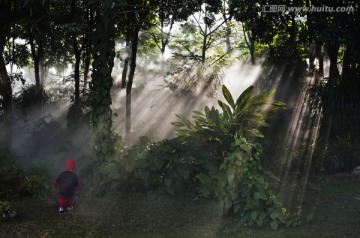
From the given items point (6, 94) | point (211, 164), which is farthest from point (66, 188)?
point (6, 94)

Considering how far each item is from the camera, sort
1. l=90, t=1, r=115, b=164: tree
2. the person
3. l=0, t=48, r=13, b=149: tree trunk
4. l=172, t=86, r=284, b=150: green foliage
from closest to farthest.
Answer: l=172, t=86, r=284, b=150: green foliage
the person
l=90, t=1, r=115, b=164: tree
l=0, t=48, r=13, b=149: tree trunk

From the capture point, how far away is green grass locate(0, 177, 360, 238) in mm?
5773

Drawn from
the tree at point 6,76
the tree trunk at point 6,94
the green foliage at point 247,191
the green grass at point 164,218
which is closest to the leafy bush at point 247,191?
the green foliage at point 247,191

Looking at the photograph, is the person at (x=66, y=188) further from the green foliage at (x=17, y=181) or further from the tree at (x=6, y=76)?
the tree at (x=6, y=76)

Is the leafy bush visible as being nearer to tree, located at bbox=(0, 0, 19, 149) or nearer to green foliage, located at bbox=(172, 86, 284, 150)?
green foliage, located at bbox=(172, 86, 284, 150)

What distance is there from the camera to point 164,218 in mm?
6629

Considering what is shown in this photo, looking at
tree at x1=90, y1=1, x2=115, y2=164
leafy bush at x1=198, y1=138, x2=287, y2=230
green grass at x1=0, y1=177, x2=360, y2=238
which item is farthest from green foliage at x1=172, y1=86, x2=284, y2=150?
tree at x1=90, y1=1, x2=115, y2=164

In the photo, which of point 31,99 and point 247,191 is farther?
point 31,99

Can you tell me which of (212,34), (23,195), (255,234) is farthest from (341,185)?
(212,34)

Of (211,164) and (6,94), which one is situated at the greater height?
(6,94)

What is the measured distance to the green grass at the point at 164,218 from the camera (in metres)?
5.77

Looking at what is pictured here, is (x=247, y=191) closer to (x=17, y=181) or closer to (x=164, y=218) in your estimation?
(x=164, y=218)

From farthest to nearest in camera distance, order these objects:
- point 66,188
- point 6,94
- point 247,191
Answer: point 6,94
point 66,188
point 247,191

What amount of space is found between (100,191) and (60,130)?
33.1 ft
